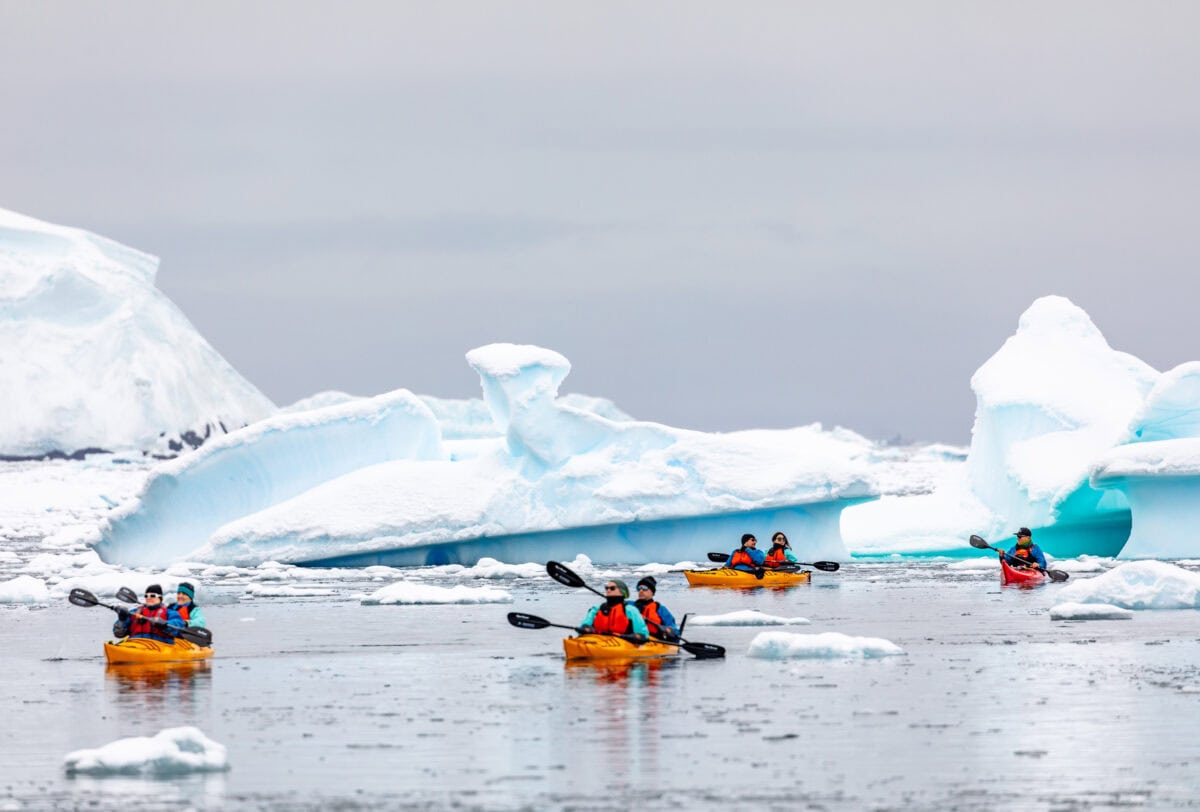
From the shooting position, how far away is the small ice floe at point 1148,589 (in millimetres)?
18047

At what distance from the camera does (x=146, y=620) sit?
14625 millimetres

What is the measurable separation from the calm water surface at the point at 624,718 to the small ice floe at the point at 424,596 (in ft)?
5.69

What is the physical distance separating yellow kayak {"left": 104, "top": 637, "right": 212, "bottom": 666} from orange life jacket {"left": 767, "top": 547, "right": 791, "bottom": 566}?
10440 millimetres

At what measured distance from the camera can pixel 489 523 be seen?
2511 centimetres

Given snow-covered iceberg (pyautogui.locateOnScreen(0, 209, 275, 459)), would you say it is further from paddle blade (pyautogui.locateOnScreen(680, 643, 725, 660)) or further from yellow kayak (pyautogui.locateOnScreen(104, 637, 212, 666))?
paddle blade (pyautogui.locateOnScreen(680, 643, 725, 660))

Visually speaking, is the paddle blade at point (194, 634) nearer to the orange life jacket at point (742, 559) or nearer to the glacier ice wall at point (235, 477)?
the orange life jacket at point (742, 559)

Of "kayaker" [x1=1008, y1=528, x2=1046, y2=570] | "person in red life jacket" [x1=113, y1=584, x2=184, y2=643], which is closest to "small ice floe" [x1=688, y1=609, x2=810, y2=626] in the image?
"person in red life jacket" [x1=113, y1=584, x2=184, y2=643]

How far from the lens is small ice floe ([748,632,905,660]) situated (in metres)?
14.1

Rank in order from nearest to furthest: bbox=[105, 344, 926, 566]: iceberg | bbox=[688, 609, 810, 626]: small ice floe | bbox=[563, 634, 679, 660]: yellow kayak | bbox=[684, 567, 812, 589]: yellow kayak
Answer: bbox=[563, 634, 679, 660]: yellow kayak, bbox=[688, 609, 810, 626]: small ice floe, bbox=[684, 567, 812, 589]: yellow kayak, bbox=[105, 344, 926, 566]: iceberg

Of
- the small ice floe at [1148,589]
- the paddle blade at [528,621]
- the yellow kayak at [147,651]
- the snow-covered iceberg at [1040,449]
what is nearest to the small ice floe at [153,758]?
the yellow kayak at [147,651]

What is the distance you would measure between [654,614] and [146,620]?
3780 millimetres

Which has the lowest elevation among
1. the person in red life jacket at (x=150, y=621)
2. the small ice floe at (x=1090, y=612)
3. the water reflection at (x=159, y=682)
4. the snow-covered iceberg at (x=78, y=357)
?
the water reflection at (x=159, y=682)

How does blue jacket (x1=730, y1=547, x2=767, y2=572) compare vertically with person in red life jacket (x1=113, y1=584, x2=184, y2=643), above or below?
above

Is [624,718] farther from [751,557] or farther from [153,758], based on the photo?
[751,557]
